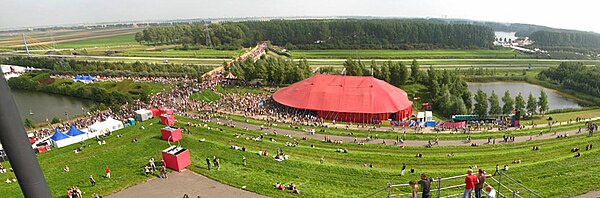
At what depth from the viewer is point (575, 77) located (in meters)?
81.4

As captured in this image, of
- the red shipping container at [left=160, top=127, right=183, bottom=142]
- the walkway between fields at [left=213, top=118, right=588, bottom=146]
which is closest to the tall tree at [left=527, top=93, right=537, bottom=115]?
the walkway between fields at [left=213, top=118, right=588, bottom=146]

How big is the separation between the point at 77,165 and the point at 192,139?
32.9 feet

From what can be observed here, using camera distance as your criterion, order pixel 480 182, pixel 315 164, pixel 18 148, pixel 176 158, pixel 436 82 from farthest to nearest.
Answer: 1. pixel 436 82
2. pixel 315 164
3. pixel 176 158
4. pixel 480 182
5. pixel 18 148

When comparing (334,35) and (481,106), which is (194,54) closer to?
(334,35)

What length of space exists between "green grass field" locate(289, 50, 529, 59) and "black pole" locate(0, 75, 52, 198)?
12427 centimetres

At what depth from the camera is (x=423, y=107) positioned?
65812 mm

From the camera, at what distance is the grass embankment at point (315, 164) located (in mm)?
24953

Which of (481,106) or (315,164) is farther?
(481,106)

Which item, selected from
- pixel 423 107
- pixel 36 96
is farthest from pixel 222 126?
pixel 36 96

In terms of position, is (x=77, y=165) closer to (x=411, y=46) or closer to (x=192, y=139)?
(x=192, y=139)

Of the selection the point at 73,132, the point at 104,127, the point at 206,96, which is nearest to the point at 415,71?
the point at 206,96

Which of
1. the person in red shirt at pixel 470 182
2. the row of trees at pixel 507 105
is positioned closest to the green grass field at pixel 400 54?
the row of trees at pixel 507 105

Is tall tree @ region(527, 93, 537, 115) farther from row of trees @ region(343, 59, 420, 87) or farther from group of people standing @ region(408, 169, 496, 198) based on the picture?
group of people standing @ region(408, 169, 496, 198)

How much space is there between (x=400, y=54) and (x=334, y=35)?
124 ft
